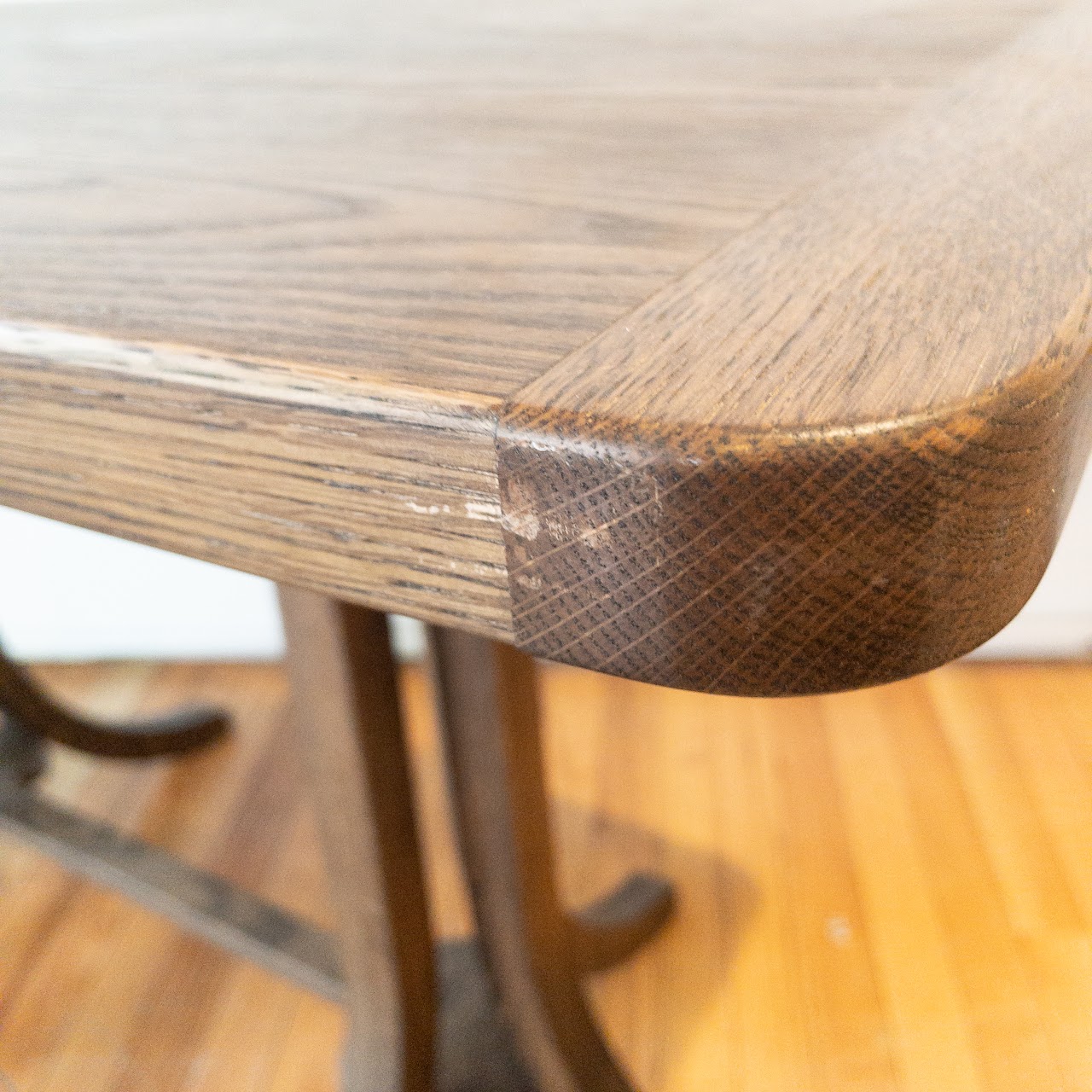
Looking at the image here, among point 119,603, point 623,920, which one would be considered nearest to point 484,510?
Result: point 623,920

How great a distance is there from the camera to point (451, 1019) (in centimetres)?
79

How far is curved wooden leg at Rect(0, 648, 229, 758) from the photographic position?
41.5 inches

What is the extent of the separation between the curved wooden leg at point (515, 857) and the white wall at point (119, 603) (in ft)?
2.07

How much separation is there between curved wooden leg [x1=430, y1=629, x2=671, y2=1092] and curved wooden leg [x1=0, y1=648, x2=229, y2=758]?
23.2 inches

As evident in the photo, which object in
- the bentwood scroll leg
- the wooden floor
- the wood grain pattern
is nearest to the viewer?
the wood grain pattern

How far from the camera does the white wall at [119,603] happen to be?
1.31 m

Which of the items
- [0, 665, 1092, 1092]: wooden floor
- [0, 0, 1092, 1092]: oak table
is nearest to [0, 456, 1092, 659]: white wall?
[0, 665, 1092, 1092]: wooden floor

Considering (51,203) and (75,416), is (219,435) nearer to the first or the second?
(75,416)

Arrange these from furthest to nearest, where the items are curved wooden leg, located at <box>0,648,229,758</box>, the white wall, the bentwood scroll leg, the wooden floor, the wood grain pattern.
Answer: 1. the white wall
2. curved wooden leg, located at <box>0,648,229,758</box>
3. the wooden floor
4. the bentwood scroll leg
5. the wood grain pattern

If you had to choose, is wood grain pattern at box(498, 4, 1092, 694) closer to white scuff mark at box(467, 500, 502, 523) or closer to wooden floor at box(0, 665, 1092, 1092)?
white scuff mark at box(467, 500, 502, 523)

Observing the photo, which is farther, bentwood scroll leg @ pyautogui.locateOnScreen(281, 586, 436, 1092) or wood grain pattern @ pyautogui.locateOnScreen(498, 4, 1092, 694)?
bentwood scroll leg @ pyautogui.locateOnScreen(281, 586, 436, 1092)

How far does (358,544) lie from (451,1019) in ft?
2.09

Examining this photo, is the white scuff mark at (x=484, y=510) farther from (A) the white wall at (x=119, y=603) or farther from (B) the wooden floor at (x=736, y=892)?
(A) the white wall at (x=119, y=603)

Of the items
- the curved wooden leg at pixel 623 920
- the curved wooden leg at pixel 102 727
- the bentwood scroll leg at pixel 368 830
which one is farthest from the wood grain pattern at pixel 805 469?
the curved wooden leg at pixel 102 727
